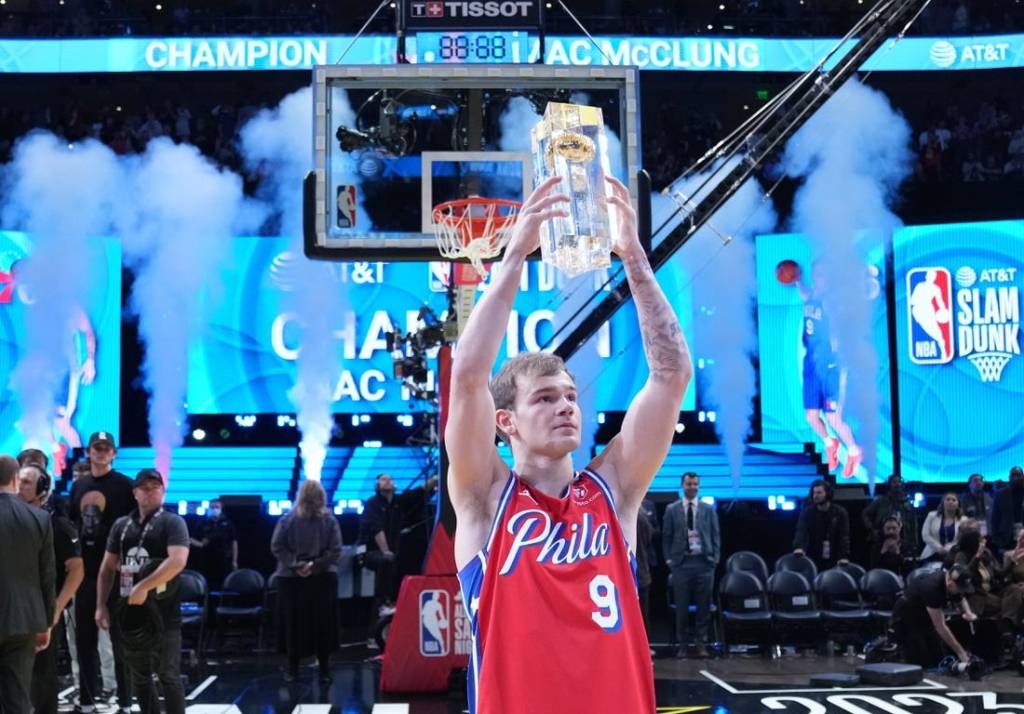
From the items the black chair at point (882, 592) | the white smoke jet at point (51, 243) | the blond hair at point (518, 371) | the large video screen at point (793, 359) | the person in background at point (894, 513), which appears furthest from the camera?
the large video screen at point (793, 359)

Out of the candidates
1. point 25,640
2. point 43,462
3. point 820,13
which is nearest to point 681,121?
point 820,13

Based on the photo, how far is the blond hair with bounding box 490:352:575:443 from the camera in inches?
120

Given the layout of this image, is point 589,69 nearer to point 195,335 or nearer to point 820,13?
point 195,335

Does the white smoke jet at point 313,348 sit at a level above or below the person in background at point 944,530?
above

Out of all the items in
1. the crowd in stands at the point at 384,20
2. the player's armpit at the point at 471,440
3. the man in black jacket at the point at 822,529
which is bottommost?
the man in black jacket at the point at 822,529

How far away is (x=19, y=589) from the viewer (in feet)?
21.1

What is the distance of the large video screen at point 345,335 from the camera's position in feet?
56.4

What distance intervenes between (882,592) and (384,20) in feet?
40.0

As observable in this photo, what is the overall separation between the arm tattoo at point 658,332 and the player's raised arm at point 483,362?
34 cm

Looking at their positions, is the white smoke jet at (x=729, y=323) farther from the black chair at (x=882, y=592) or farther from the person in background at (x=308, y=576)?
the person in background at (x=308, y=576)

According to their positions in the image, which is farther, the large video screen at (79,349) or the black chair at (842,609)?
the large video screen at (79,349)

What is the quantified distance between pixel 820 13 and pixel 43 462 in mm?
15919

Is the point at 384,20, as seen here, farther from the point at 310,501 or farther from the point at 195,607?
the point at 310,501

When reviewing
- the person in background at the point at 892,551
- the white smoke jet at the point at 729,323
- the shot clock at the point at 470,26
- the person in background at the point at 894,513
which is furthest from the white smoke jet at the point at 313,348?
the shot clock at the point at 470,26
